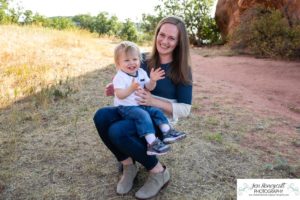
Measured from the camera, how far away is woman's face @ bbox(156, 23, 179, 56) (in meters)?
3.05

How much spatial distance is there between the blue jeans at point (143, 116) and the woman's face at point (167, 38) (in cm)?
49

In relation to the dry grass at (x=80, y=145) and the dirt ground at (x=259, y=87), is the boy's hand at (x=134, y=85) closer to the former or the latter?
the dry grass at (x=80, y=145)

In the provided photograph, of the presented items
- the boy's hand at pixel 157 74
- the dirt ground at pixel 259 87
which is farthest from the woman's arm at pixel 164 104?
the dirt ground at pixel 259 87

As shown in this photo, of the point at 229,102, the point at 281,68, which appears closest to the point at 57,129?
the point at 229,102

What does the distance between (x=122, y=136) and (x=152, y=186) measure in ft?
1.69

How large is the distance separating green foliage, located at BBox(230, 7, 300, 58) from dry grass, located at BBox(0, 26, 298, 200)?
4801mm

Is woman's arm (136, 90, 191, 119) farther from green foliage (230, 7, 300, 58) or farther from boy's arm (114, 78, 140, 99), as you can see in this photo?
green foliage (230, 7, 300, 58)

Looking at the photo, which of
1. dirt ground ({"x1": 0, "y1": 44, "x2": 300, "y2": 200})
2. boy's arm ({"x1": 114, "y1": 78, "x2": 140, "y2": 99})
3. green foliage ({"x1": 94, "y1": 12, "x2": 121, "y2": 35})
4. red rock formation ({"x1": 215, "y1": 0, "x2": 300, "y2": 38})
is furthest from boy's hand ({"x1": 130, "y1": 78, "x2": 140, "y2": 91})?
green foliage ({"x1": 94, "y1": 12, "x2": 121, "y2": 35})

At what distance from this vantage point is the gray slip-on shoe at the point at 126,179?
123 inches

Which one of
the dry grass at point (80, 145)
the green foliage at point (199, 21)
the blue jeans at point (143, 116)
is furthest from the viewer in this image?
the green foliage at point (199, 21)

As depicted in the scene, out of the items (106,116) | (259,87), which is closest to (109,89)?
(106,116)

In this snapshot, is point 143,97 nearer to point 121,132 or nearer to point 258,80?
point 121,132

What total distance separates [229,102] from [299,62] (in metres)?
4.64

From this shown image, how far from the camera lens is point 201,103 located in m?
5.70
